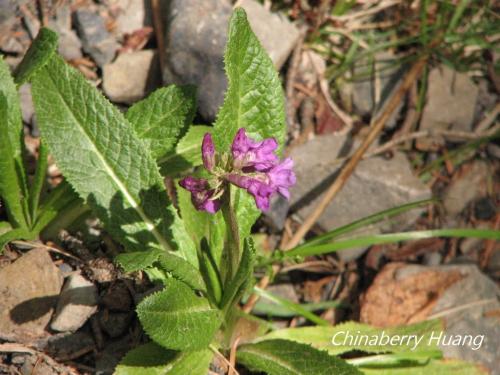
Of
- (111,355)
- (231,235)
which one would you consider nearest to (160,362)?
(111,355)

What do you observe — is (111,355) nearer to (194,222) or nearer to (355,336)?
(194,222)

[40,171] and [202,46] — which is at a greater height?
[202,46]

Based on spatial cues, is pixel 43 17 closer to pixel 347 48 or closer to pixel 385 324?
pixel 347 48

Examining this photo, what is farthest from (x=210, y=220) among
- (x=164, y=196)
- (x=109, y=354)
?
(x=109, y=354)

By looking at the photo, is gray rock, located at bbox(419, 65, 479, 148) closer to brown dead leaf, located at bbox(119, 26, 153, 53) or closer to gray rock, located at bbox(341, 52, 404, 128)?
gray rock, located at bbox(341, 52, 404, 128)

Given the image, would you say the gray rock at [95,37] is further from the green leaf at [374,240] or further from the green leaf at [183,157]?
the green leaf at [374,240]
